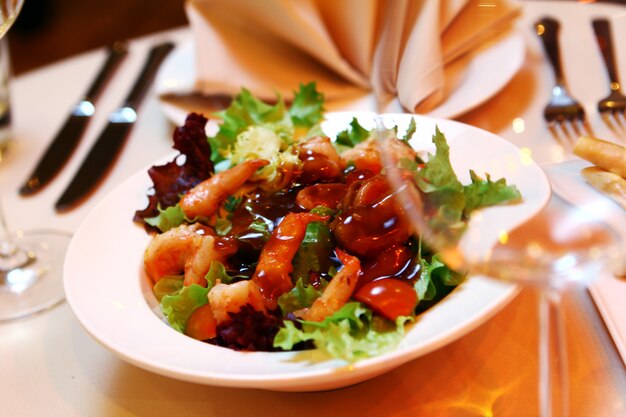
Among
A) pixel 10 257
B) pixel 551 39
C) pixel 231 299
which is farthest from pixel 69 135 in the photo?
pixel 551 39

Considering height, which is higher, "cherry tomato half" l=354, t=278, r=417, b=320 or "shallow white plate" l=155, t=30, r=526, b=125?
"cherry tomato half" l=354, t=278, r=417, b=320

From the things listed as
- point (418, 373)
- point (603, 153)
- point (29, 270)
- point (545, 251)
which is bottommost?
point (29, 270)

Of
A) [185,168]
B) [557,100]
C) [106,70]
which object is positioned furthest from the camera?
[106,70]

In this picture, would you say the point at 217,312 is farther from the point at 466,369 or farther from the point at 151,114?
the point at 151,114

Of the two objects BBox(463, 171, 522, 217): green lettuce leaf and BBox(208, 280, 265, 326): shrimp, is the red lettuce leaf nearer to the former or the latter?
BBox(208, 280, 265, 326): shrimp

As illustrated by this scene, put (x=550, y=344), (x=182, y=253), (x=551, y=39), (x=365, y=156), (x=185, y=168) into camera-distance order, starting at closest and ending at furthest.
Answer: (x=550, y=344), (x=182, y=253), (x=365, y=156), (x=185, y=168), (x=551, y=39)

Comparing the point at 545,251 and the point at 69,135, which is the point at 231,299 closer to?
the point at 545,251

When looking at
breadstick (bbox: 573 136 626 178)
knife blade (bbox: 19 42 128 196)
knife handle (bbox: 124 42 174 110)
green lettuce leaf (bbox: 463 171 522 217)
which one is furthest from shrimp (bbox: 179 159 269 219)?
knife handle (bbox: 124 42 174 110)
